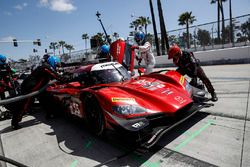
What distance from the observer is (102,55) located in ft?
24.1

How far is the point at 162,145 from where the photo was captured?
9.20ft

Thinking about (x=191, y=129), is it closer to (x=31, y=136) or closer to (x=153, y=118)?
(x=153, y=118)

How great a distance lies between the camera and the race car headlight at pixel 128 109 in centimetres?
262

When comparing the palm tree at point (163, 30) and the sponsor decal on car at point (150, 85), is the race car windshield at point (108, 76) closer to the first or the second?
the sponsor decal on car at point (150, 85)

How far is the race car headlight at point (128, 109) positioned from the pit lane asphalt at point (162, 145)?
1.64 ft

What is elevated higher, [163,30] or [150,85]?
[163,30]

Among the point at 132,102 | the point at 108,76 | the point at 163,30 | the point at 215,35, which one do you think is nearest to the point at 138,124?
the point at 132,102

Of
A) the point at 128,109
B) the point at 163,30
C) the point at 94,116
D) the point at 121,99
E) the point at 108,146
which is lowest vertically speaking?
the point at 108,146

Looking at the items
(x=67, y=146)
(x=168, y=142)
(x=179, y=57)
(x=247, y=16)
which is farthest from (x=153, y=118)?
(x=247, y=16)

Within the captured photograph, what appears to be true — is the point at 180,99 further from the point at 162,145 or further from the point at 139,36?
the point at 139,36

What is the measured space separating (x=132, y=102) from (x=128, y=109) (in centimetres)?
16

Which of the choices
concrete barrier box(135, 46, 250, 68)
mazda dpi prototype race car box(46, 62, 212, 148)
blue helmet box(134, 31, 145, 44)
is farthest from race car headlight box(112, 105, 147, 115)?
concrete barrier box(135, 46, 250, 68)

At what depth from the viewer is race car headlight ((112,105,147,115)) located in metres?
2.62

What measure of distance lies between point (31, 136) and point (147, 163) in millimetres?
2667
